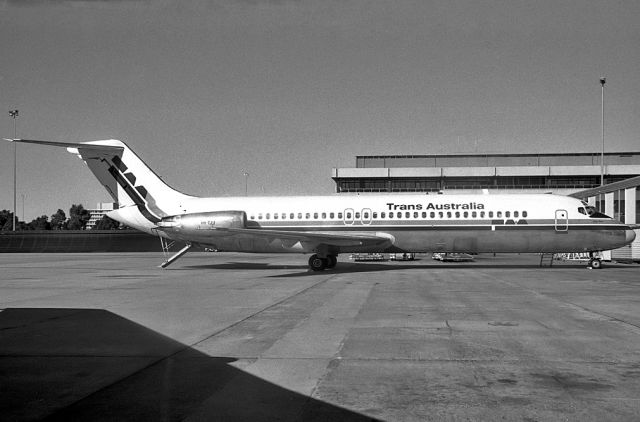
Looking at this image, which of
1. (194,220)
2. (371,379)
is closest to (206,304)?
(371,379)

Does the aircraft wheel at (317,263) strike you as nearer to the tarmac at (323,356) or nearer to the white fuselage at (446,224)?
the white fuselage at (446,224)

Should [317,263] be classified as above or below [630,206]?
below

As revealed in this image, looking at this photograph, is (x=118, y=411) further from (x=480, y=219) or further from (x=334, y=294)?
(x=480, y=219)

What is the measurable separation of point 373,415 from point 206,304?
1003cm

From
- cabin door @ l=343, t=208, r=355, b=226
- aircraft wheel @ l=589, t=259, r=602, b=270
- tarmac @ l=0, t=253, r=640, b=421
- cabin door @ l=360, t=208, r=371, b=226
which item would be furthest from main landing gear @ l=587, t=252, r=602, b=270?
cabin door @ l=343, t=208, r=355, b=226

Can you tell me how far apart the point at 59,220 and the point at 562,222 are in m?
169

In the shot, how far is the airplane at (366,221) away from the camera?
2719 cm

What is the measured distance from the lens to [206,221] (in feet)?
93.0

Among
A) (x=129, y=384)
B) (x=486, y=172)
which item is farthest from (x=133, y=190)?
(x=486, y=172)

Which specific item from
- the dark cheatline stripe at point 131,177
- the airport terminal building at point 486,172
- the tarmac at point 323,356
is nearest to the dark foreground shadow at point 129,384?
the tarmac at point 323,356

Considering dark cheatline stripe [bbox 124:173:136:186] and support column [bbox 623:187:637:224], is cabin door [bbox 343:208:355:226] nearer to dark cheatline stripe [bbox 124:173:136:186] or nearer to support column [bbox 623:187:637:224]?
dark cheatline stripe [bbox 124:173:136:186]

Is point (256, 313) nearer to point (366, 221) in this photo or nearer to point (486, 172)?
point (366, 221)

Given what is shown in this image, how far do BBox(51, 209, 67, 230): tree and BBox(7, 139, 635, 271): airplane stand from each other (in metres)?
149

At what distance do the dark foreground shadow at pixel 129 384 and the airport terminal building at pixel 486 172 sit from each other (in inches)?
2361
